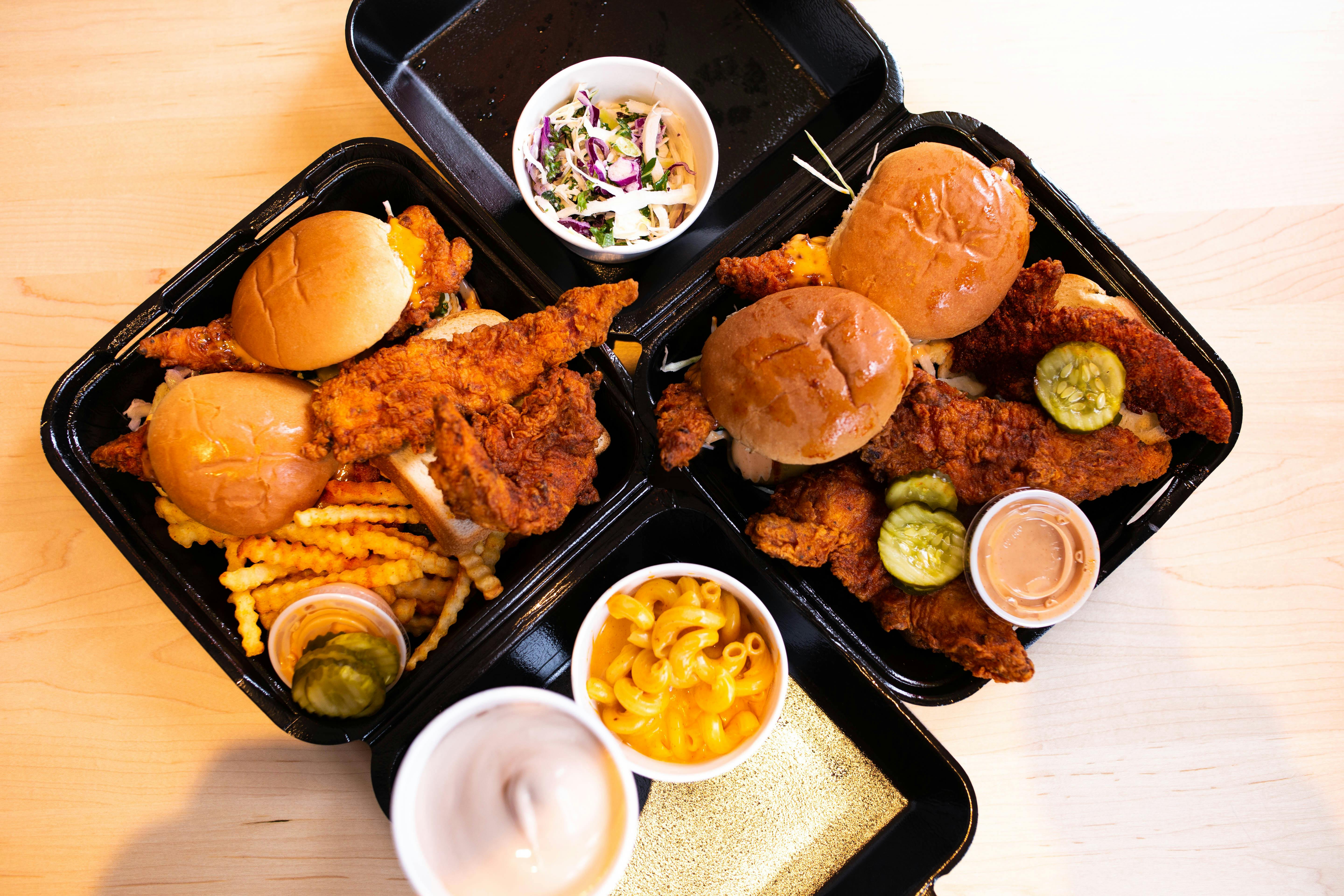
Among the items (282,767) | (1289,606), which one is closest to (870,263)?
(1289,606)

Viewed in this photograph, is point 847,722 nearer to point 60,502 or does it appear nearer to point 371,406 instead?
point 371,406

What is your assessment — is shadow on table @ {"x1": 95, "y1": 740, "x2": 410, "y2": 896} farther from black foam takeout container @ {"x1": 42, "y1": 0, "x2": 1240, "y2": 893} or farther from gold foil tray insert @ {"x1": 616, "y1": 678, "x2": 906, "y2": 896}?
gold foil tray insert @ {"x1": 616, "y1": 678, "x2": 906, "y2": 896}

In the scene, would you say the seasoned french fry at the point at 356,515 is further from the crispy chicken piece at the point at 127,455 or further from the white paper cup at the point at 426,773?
the white paper cup at the point at 426,773

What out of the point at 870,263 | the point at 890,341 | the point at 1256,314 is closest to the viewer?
the point at 890,341

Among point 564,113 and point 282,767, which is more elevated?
point 564,113

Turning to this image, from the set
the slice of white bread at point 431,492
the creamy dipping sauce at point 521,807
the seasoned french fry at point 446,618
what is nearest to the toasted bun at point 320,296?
the slice of white bread at point 431,492

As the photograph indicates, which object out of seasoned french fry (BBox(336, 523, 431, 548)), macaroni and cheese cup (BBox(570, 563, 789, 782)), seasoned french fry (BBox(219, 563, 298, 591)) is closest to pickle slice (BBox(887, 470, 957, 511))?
macaroni and cheese cup (BBox(570, 563, 789, 782))
